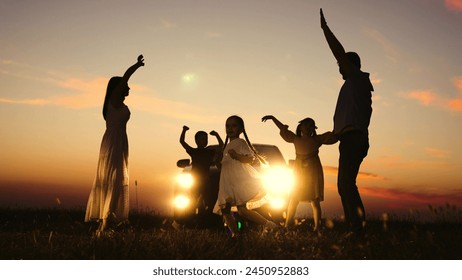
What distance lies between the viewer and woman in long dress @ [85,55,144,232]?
7.93 m

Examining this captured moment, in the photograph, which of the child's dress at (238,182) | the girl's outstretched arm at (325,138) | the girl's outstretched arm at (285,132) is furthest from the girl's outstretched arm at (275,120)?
the child's dress at (238,182)

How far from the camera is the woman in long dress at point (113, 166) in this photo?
312 inches

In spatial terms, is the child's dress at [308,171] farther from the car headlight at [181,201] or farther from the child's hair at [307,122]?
the car headlight at [181,201]

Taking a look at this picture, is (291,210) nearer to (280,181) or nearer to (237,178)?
(280,181)

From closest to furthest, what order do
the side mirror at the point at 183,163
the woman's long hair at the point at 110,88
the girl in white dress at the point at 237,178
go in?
1. the girl in white dress at the point at 237,178
2. the woman's long hair at the point at 110,88
3. the side mirror at the point at 183,163

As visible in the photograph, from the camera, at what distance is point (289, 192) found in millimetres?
9141

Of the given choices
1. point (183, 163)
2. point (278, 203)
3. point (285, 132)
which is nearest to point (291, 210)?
point (278, 203)

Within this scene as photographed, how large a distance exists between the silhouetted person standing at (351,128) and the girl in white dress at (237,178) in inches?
48.5

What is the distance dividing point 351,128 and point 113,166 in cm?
357

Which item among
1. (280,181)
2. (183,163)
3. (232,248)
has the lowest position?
(232,248)

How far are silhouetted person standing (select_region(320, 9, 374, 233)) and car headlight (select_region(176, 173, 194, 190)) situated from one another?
136 inches

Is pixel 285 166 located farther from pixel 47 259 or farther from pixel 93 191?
pixel 47 259

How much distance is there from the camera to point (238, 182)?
24.5 feet
